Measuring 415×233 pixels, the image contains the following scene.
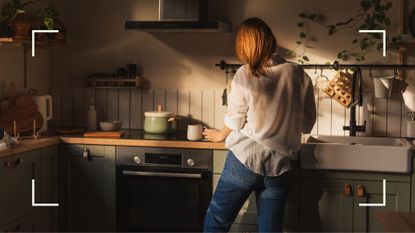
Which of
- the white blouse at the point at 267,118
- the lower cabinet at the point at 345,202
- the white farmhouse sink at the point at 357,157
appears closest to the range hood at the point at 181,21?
the white blouse at the point at 267,118

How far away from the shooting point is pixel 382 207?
134 inches

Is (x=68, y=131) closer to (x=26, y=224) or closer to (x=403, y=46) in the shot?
(x=26, y=224)

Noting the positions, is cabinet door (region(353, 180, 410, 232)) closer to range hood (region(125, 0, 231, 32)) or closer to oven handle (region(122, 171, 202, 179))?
oven handle (region(122, 171, 202, 179))

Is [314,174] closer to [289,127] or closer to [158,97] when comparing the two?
[289,127]

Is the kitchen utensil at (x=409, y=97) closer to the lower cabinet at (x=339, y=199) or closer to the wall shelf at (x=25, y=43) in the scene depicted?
the lower cabinet at (x=339, y=199)

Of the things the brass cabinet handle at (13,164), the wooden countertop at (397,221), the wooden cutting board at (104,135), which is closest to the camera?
the wooden countertop at (397,221)

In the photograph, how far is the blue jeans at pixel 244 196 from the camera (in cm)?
300

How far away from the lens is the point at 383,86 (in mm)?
3748

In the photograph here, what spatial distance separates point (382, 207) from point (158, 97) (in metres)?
1.66

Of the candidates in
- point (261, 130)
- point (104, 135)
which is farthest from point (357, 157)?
point (104, 135)

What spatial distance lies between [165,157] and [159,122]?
363mm

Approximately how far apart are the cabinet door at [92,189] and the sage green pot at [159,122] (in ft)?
1.11

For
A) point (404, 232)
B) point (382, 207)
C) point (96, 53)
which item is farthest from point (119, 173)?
point (404, 232)

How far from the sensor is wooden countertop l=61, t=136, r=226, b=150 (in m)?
3.59
